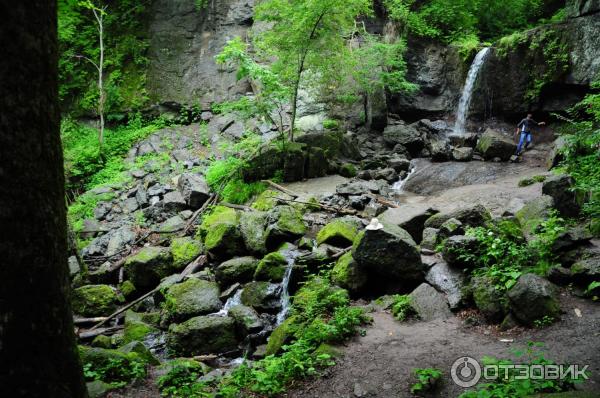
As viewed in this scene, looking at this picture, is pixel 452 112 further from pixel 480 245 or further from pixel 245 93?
pixel 480 245

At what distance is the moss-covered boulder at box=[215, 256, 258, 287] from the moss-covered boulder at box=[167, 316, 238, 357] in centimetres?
184

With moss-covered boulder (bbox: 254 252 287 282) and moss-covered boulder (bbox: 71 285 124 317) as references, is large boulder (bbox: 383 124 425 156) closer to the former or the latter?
moss-covered boulder (bbox: 254 252 287 282)

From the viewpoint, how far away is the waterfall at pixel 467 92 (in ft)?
63.6

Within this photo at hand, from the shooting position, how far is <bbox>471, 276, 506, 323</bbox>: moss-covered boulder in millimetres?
6066

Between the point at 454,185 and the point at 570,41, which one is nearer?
the point at 454,185

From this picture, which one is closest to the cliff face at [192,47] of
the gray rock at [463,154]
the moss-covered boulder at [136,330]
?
the gray rock at [463,154]

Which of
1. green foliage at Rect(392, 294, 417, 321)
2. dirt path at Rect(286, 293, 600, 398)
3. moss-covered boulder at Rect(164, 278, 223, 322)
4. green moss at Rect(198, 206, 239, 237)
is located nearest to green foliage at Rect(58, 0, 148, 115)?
green moss at Rect(198, 206, 239, 237)

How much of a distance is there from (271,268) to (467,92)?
52.0ft

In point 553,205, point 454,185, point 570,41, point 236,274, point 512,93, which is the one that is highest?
point 570,41

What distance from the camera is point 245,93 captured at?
21484 millimetres

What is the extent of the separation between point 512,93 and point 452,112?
9.39ft

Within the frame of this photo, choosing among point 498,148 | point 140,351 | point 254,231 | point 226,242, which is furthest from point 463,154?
point 140,351

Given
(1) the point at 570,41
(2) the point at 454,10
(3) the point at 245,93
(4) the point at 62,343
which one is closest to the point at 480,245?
(4) the point at 62,343

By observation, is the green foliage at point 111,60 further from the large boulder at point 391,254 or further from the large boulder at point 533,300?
the large boulder at point 533,300
